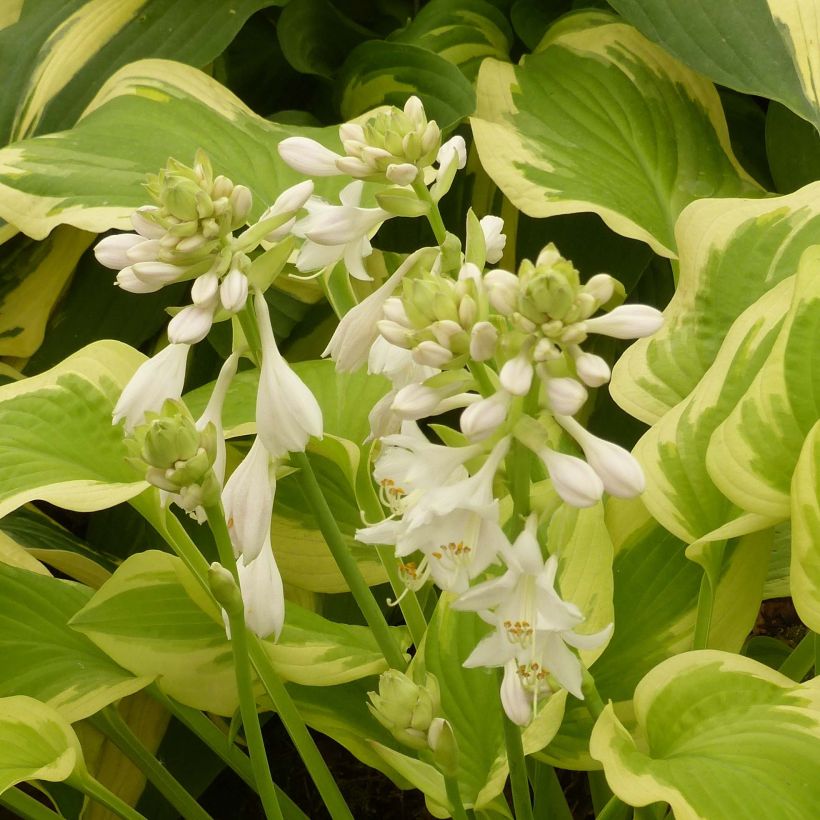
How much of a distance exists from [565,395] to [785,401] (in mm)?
299

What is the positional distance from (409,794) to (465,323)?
0.95 meters

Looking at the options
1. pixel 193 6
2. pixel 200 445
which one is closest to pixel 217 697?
pixel 200 445

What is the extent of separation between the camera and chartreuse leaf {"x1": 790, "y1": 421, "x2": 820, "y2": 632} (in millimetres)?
669

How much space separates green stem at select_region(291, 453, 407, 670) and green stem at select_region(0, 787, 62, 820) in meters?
0.33

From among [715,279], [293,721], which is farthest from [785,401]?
[293,721]

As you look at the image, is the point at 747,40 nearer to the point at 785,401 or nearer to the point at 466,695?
the point at 785,401

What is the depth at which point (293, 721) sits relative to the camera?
2.52 feet

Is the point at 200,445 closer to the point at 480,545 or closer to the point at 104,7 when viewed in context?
the point at 480,545

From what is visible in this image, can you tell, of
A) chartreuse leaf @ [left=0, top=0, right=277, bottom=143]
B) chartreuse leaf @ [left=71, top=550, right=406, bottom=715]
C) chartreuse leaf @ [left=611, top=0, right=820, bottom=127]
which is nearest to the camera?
chartreuse leaf @ [left=71, top=550, right=406, bottom=715]

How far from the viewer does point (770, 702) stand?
2.21 feet

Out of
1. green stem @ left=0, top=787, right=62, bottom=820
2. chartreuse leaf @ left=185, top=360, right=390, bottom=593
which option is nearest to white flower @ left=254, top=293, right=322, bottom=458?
chartreuse leaf @ left=185, top=360, right=390, bottom=593

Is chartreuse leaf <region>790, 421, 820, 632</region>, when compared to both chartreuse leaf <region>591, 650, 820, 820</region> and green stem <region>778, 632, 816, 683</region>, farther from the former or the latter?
green stem <region>778, 632, 816, 683</region>

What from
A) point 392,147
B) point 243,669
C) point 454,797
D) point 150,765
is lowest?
point 150,765

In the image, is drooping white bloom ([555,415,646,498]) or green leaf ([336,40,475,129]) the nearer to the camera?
drooping white bloom ([555,415,646,498])
